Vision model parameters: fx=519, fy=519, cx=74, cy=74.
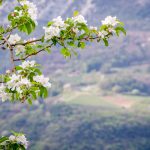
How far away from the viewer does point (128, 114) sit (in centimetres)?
12225

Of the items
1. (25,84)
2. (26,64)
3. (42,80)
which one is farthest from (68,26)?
(25,84)

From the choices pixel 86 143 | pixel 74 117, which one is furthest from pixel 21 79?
pixel 74 117

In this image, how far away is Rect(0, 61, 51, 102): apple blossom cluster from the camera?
5527mm

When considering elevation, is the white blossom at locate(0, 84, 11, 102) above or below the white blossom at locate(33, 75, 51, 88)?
below

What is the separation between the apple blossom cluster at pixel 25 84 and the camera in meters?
5.53

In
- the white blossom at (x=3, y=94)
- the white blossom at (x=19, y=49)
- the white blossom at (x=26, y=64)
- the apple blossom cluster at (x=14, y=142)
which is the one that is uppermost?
the white blossom at (x=19, y=49)

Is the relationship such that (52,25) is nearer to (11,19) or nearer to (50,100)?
(11,19)

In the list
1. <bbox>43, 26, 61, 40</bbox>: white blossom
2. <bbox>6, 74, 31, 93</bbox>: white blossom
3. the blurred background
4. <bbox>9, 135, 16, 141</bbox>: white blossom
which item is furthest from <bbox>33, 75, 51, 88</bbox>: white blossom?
the blurred background

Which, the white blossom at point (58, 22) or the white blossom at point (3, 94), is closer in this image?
the white blossom at point (3, 94)

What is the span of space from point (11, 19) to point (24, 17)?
0.68ft

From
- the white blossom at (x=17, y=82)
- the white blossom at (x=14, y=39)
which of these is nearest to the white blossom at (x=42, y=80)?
the white blossom at (x=17, y=82)

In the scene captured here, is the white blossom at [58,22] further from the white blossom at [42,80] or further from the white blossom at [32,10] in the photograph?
the white blossom at [42,80]

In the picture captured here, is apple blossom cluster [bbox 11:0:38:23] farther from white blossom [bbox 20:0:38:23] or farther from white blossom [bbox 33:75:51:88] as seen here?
white blossom [bbox 33:75:51:88]

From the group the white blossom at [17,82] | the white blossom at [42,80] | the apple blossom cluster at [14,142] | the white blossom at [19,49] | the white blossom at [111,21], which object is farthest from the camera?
the white blossom at [19,49]
